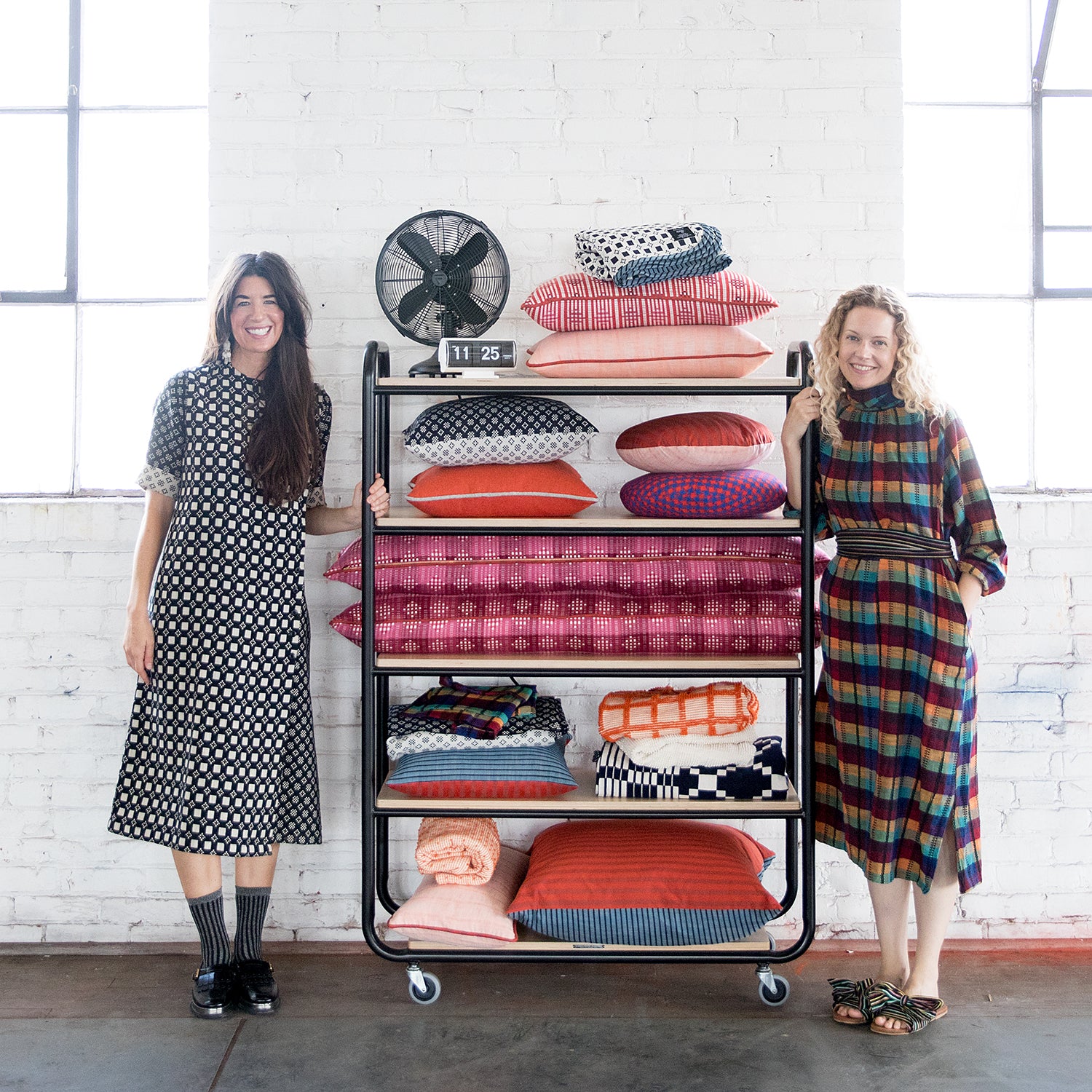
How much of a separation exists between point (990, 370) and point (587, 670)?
5.14ft

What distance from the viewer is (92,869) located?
2779 mm

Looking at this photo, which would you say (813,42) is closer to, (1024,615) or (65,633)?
(1024,615)

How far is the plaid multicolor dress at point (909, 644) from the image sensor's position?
221 cm

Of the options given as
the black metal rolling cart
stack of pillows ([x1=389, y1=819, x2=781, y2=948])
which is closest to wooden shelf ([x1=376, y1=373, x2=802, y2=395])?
the black metal rolling cart

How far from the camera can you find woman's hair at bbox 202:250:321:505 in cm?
235

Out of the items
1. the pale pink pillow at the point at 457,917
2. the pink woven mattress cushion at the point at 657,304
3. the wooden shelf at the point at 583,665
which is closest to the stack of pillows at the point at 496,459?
the pink woven mattress cushion at the point at 657,304

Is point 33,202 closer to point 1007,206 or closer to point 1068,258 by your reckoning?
point 1007,206

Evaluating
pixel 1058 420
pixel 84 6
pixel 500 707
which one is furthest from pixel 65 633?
pixel 1058 420

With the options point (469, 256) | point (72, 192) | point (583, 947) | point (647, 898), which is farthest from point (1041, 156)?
point (72, 192)

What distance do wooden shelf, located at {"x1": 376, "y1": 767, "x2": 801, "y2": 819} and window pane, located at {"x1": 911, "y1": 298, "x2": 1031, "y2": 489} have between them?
127 centimetres

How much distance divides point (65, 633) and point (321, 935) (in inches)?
43.0

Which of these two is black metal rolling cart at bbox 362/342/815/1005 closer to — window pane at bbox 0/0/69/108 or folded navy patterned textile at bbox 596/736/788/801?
folded navy patterned textile at bbox 596/736/788/801

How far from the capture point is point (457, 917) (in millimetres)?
2328

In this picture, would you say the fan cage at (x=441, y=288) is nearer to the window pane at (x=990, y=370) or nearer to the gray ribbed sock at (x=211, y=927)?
the window pane at (x=990, y=370)
